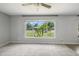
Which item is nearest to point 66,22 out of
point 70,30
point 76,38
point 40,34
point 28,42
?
point 70,30

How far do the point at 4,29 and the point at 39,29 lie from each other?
2.53 meters

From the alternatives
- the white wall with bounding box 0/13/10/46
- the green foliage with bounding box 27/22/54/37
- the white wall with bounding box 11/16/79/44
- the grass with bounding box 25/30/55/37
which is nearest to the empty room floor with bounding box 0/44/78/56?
the white wall with bounding box 0/13/10/46

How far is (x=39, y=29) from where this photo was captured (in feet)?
30.7

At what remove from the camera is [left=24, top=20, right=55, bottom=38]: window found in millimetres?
9172

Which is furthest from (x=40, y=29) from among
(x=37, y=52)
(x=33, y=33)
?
(x=37, y=52)

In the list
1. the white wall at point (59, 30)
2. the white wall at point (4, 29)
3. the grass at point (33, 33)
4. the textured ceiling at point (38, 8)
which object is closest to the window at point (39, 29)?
the grass at point (33, 33)

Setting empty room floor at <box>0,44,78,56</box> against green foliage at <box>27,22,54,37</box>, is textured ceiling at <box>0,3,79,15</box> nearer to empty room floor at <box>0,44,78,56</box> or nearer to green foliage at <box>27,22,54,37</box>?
empty room floor at <box>0,44,78,56</box>

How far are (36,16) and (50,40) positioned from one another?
1984 mm

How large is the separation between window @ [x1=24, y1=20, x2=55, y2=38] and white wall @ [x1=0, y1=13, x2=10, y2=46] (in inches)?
50.4

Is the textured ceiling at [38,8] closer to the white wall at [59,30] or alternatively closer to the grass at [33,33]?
the white wall at [59,30]

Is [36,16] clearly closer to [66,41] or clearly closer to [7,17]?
[7,17]

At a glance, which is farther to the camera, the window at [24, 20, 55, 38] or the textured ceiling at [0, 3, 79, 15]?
the window at [24, 20, 55, 38]

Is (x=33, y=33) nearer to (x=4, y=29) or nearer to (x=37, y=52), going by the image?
(x=4, y=29)

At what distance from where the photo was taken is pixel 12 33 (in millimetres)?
9234
